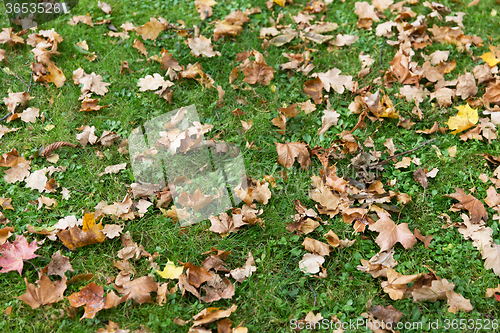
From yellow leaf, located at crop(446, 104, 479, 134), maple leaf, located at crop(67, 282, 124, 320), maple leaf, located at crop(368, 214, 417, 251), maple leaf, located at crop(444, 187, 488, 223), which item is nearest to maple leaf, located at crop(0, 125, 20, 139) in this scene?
maple leaf, located at crop(67, 282, 124, 320)

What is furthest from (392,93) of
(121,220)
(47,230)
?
(47,230)

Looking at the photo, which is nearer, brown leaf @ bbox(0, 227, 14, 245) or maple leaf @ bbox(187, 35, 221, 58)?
brown leaf @ bbox(0, 227, 14, 245)

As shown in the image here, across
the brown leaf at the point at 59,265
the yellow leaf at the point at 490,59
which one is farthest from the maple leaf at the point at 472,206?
the brown leaf at the point at 59,265

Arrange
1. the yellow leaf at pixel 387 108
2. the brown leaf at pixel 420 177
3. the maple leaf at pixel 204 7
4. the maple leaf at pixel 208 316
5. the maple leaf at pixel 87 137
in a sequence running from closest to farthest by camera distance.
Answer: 1. the maple leaf at pixel 208 316
2. the brown leaf at pixel 420 177
3. the maple leaf at pixel 87 137
4. the yellow leaf at pixel 387 108
5. the maple leaf at pixel 204 7

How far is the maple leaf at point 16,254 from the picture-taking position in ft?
7.75

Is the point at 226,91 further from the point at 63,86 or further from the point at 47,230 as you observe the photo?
the point at 47,230

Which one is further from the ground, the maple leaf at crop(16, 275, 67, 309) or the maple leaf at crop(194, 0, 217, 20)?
the maple leaf at crop(194, 0, 217, 20)

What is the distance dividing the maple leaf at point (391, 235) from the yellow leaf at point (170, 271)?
129cm

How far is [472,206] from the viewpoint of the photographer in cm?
265

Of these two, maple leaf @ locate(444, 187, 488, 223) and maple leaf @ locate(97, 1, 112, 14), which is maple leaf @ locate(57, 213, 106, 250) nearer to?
maple leaf @ locate(444, 187, 488, 223)

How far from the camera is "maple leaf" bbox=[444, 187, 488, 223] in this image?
8.62ft

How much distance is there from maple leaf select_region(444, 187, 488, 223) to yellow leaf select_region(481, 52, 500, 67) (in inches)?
63.8

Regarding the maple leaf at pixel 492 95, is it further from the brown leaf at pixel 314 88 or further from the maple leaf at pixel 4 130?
the maple leaf at pixel 4 130

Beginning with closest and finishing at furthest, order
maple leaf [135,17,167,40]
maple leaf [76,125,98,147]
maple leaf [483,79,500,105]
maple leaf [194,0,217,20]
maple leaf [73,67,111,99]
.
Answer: maple leaf [76,125,98,147]
maple leaf [483,79,500,105]
maple leaf [73,67,111,99]
maple leaf [135,17,167,40]
maple leaf [194,0,217,20]
